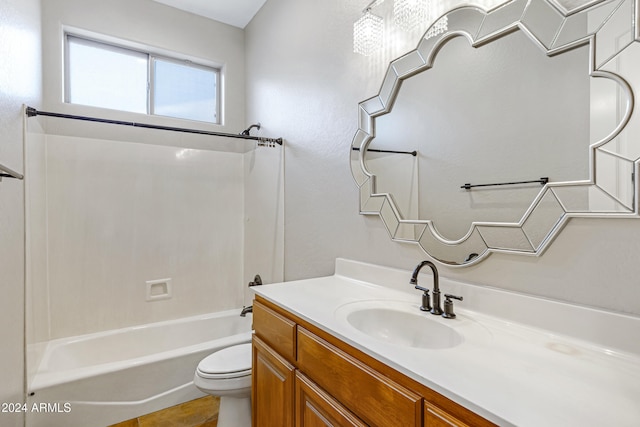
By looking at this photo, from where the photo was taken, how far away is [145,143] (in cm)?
259

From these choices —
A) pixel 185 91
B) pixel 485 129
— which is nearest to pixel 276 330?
pixel 485 129

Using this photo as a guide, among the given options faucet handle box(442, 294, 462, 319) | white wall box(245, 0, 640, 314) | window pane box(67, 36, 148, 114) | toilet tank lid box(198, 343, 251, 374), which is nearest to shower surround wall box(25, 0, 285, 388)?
window pane box(67, 36, 148, 114)

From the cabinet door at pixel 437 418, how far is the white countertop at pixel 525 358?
0.14 feet

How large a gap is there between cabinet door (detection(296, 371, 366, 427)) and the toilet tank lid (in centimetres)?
68

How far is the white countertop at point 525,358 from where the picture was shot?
562 millimetres

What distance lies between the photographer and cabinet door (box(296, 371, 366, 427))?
2.96 feet

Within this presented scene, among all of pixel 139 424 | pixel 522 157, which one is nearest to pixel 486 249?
pixel 522 157

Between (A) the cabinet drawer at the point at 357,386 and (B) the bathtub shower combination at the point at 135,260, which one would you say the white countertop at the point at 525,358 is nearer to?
(A) the cabinet drawer at the point at 357,386

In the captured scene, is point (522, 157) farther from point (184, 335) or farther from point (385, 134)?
point (184, 335)

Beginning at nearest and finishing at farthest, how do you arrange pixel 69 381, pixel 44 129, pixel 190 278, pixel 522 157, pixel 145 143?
1. pixel 522 157
2. pixel 69 381
3. pixel 44 129
4. pixel 145 143
5. pixel 190 278

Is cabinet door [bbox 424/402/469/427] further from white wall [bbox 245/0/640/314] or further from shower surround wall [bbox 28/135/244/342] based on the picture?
shower surround wall [bbox 28/135/244/342]

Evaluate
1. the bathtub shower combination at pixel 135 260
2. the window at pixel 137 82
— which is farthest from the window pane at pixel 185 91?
the bathtub shower combination at pixel 135 260

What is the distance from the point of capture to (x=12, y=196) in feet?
4.66

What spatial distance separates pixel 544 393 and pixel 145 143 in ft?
9.47
